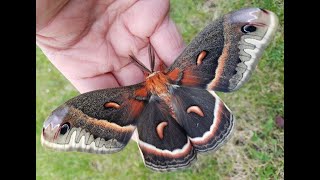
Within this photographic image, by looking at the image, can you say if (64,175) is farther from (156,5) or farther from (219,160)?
(156,5)

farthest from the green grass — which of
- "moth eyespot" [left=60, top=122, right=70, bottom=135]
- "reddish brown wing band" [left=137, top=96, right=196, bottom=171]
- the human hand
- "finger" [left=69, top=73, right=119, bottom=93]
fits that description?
"moth eyespot" [left=60, top=122, right=70, bottom=135]

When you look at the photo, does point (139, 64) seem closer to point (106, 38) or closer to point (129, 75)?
point (129, 75)

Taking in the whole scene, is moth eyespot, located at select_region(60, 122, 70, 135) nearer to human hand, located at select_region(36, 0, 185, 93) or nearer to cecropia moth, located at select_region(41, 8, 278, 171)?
cecropia moth, located at select_region(41, 8, 278, 171)

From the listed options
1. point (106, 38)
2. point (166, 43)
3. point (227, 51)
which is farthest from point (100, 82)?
point (227, 51)

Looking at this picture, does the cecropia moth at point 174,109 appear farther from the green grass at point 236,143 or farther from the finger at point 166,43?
the green grass at point 236,143

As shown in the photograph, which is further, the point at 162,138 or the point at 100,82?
the point at 100,82

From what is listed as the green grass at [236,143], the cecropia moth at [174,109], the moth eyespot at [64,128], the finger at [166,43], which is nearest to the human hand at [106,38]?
the finger at [166,43]
